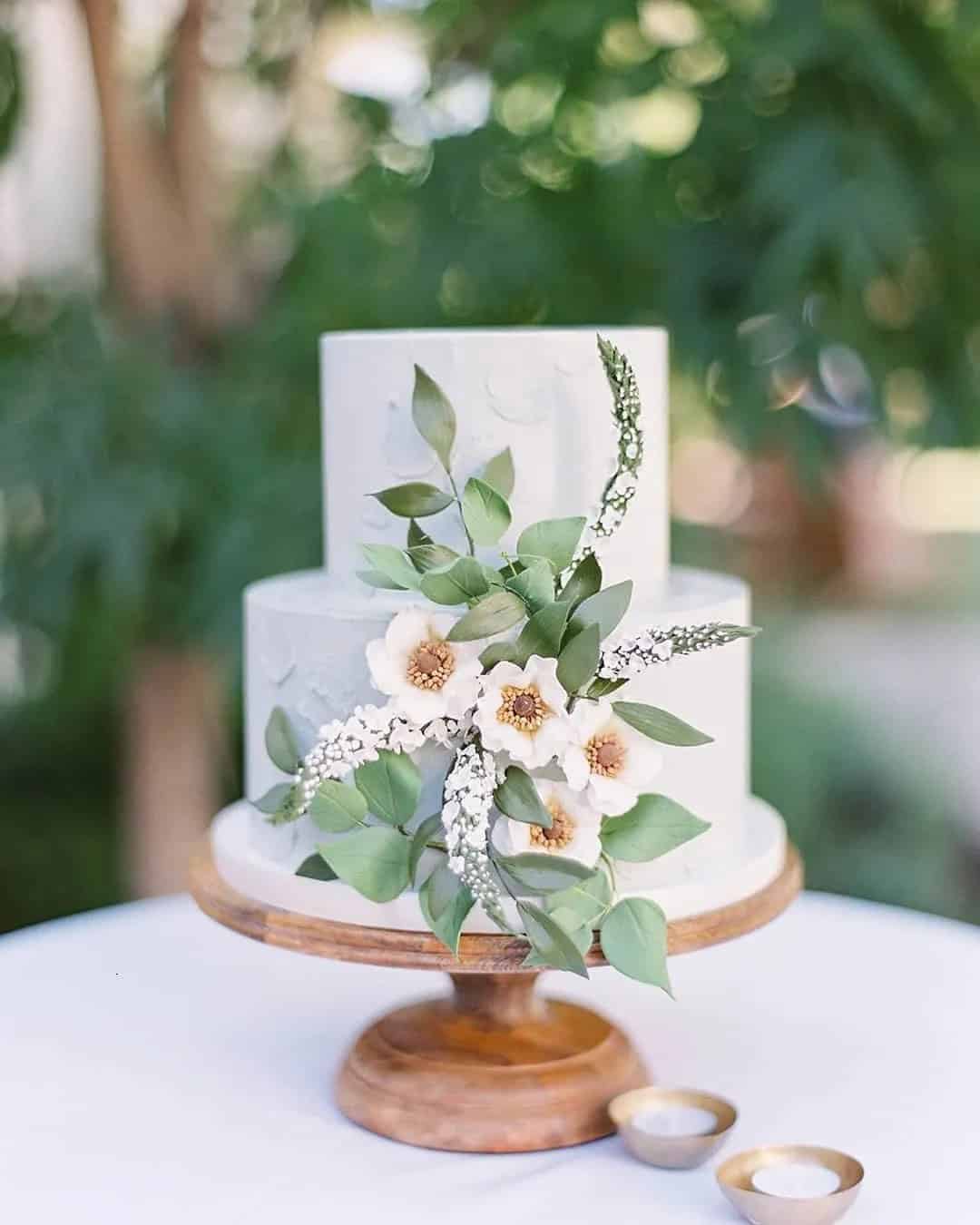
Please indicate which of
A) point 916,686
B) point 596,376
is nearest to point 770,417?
point 596,376

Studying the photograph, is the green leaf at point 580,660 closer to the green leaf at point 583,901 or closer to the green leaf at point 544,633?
the green leaf at point 544,633

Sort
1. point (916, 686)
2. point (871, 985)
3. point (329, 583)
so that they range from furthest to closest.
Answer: point (916, 686)
point (871, 985)
point (329, 583)

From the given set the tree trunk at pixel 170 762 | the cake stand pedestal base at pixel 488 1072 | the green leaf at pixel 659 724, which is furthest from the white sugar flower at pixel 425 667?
the tree trunk at pixel 170 762

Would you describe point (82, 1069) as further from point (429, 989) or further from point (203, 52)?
point (203, 52)

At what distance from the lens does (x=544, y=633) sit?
3.34 feet

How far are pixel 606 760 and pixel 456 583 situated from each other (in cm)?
16

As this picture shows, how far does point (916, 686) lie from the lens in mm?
3967

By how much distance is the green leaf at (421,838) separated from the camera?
103 centimetres

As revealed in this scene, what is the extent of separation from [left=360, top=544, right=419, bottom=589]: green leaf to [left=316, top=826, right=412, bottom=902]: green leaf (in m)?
0.18

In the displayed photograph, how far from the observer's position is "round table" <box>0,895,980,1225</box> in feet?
3.42

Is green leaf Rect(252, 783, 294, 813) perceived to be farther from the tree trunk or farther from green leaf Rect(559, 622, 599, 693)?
the tree trunk

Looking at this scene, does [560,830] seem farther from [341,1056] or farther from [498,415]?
[341,1056]

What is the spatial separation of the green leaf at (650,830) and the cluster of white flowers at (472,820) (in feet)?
0.33

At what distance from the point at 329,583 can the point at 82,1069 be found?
0.47 m
